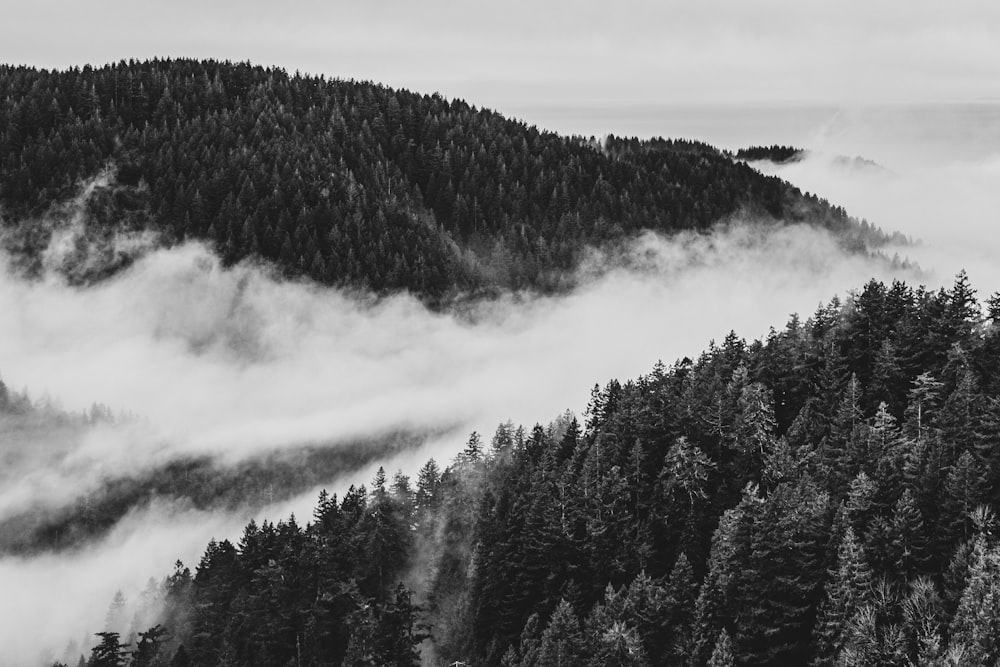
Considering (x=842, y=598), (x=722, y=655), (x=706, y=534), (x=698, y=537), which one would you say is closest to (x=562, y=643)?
(x=722, y=655)

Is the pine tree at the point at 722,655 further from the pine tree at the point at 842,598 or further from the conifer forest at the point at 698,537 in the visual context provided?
the pine tree at the point at 842,598

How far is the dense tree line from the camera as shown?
48.1 meters

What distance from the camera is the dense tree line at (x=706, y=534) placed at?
48.1 metres

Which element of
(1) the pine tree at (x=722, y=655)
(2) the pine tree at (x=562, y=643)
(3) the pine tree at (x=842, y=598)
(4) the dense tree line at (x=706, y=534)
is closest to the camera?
(3) the pine tree at (x=842, y=598)

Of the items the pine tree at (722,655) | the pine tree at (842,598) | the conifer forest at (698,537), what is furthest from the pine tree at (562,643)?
the pine tree at (842,598)

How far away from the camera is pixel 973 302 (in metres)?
75.9

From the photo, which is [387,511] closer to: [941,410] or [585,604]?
[585,604]

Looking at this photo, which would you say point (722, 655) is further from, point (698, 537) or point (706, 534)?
point (706, 534)

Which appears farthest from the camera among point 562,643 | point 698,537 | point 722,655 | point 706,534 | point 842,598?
point 706,534

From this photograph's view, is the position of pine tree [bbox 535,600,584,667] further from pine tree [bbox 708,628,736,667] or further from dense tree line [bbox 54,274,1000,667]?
pine tree [bbox 708,628,736,667]

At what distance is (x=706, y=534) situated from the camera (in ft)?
217

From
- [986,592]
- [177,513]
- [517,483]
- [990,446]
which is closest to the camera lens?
[986,592]

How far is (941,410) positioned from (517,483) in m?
36.2

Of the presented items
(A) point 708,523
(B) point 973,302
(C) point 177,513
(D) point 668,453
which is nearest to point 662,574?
(A) point 708,523
